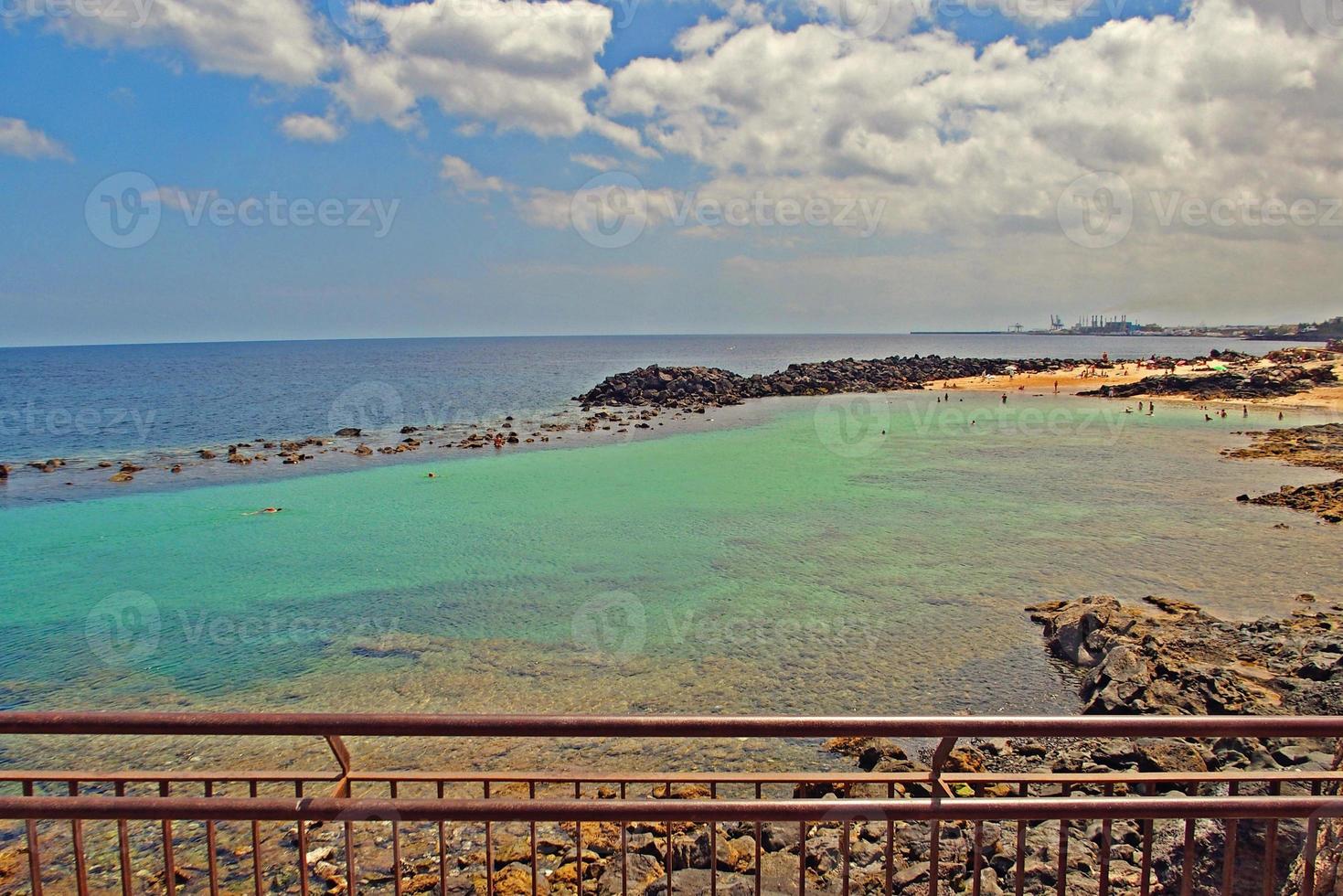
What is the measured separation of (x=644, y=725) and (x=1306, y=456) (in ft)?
114

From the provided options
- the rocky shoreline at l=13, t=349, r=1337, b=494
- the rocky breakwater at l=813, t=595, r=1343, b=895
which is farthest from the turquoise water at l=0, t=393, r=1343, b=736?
the rocky shoreline at l=13, t=349, r=1337, b=494

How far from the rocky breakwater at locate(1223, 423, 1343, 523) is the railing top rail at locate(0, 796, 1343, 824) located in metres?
20.4

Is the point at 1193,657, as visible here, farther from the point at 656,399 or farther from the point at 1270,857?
the point at 656,399

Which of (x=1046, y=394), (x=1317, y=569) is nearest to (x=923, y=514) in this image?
(x=1317, y=569)

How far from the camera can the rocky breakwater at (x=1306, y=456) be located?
2025cm

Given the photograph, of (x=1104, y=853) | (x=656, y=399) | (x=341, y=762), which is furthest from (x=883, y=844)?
(x=656, y=399)

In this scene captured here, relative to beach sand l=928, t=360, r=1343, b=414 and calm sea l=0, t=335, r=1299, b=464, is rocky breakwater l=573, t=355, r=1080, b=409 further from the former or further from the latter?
calm sea l=0, t=335, r=1299, b=464

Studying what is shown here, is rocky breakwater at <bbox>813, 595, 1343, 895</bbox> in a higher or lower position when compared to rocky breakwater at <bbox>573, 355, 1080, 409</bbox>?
lower

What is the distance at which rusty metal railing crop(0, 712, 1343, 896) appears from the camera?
10.8ft

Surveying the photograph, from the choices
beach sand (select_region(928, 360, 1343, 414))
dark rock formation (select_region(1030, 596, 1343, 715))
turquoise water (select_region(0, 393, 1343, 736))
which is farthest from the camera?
beach sand (select_region(928, 360, 1343, 414))

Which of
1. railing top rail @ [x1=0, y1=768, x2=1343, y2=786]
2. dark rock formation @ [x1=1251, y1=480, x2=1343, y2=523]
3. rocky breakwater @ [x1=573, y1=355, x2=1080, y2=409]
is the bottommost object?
dark rock formation @ [x1=1251, y1=480, x2=1343, y2=523]

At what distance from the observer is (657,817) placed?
3.39 meters

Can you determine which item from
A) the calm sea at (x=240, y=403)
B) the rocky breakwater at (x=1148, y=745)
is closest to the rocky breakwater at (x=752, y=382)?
the calm sea at (x=240, y=403)

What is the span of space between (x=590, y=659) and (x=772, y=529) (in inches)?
371
